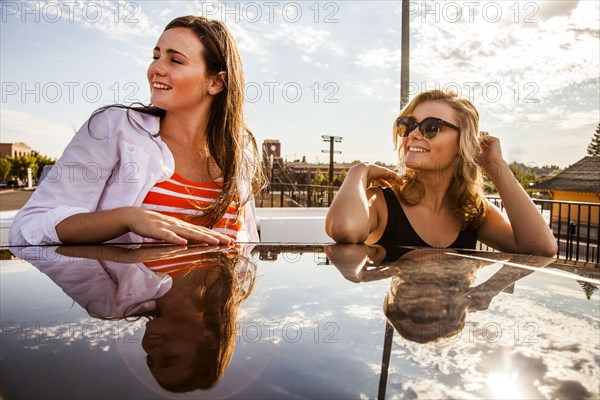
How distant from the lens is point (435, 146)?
6.97 feet

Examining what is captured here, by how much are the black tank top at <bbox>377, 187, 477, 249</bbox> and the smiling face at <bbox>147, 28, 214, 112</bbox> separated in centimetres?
117

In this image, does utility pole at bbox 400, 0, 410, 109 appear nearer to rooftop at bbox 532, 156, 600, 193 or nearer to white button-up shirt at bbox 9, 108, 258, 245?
white button-up shirt at bbox 9, 108, 258, 245

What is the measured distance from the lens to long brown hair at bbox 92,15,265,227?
5.83ft

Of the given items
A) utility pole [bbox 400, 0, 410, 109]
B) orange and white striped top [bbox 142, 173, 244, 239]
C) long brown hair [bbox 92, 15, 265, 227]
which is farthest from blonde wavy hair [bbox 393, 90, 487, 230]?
utility pole [bbox 400, 0, 410, 109]

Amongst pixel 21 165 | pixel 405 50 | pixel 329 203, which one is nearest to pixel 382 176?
pixel 405 50

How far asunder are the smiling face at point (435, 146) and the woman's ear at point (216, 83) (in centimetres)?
103

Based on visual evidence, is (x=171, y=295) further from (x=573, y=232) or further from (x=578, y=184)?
(x=578, y=184)

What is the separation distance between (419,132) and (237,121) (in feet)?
3.20

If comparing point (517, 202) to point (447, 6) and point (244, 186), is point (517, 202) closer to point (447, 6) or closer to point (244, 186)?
point (244, 186)

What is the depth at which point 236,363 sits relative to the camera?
0.33m

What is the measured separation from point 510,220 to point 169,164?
5.27 feet

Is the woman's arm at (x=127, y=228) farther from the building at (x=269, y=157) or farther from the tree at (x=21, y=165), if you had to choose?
the tree at (x=21, y=165)

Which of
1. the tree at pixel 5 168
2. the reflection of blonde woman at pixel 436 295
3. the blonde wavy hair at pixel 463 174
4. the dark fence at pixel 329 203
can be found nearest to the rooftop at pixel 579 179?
the dark fence at pixel 329 203

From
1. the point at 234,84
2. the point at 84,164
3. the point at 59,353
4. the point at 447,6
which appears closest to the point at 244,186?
the point at 234,84
